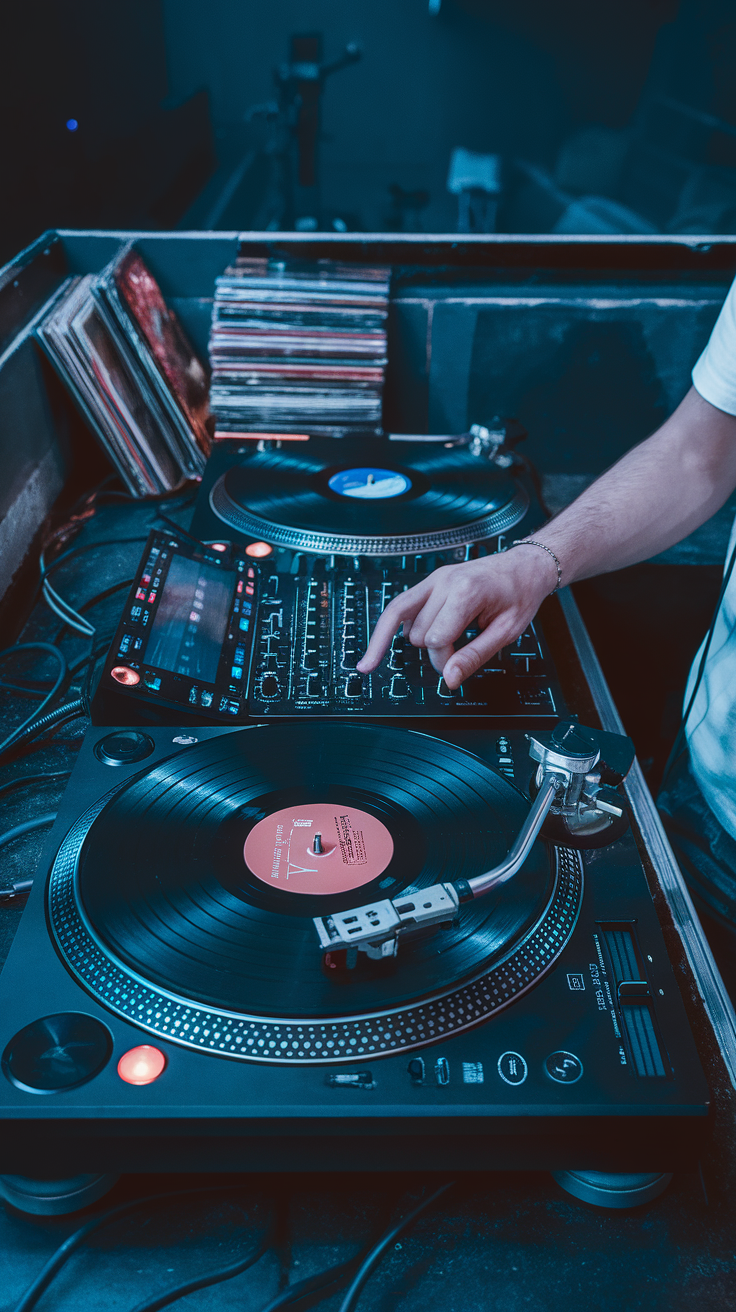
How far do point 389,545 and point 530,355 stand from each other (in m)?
0.98

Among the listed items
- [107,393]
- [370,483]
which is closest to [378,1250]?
[370,483]

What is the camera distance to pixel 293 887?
0.85 meters

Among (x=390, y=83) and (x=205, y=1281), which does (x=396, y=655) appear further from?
(x=390, y=83)

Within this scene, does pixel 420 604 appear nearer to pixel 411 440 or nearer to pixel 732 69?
pixel 411 440

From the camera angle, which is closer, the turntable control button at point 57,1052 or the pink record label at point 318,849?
the turntable control button at point 57,1052

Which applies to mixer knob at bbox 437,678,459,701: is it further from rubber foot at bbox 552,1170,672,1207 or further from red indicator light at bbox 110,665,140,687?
rubber foot at bbox 552,1170,672,1207

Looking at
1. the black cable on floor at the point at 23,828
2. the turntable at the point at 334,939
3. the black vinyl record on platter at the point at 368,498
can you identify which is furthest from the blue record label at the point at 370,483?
the black cable on floor at the point at 23,828

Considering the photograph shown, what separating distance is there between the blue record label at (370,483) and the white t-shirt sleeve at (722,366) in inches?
22.7

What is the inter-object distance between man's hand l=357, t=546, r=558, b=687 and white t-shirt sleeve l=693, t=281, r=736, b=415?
0.40 meters

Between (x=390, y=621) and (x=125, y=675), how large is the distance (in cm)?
33

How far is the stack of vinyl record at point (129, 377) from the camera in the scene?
6.07 ft

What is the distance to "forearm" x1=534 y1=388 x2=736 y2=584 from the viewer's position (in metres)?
1.31

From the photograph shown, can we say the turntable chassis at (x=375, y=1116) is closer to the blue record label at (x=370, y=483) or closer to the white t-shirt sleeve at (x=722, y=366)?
the white t-shirt sleeve at (x=722, y=366)

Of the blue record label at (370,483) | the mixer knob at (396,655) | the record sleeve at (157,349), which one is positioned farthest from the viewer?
the record sleeve at (157,349)
